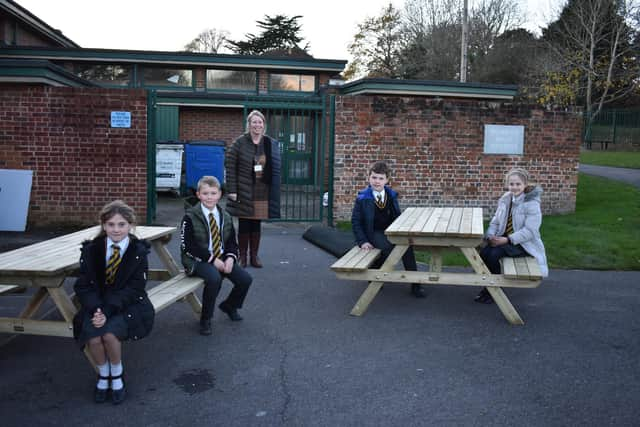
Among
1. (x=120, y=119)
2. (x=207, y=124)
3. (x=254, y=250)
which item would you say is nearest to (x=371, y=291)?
(x=254, y=250)

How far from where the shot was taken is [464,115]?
39.9ft

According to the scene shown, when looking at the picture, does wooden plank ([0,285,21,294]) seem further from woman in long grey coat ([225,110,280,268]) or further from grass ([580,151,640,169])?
grass ([580,151,640,169])

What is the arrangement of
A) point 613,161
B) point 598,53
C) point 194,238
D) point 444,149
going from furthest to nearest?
point 598,53 → point 613,161 → point 444,149 → point 194,238

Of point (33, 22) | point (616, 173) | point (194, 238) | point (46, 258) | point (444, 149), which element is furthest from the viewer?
point (33, 22)

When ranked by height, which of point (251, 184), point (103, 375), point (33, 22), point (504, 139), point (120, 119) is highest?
point (33, 22)

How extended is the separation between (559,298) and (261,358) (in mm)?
3457

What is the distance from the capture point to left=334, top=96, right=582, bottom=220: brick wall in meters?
11.8

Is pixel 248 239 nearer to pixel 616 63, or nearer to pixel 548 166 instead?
pixel 548 166

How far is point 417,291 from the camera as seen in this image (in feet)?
21.8

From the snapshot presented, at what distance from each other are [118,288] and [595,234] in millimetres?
8225

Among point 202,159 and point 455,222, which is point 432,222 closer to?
point 455,222

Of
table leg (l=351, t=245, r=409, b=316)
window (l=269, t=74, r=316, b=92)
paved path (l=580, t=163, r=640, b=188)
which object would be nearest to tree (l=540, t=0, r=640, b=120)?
paved path (l=580, t=163, r=640, b=188)

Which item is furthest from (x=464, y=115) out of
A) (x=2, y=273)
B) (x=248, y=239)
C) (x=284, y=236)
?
(x=2, y=273)

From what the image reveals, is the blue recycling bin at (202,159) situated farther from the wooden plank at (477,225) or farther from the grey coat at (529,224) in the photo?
the grey coat at (529,224)
